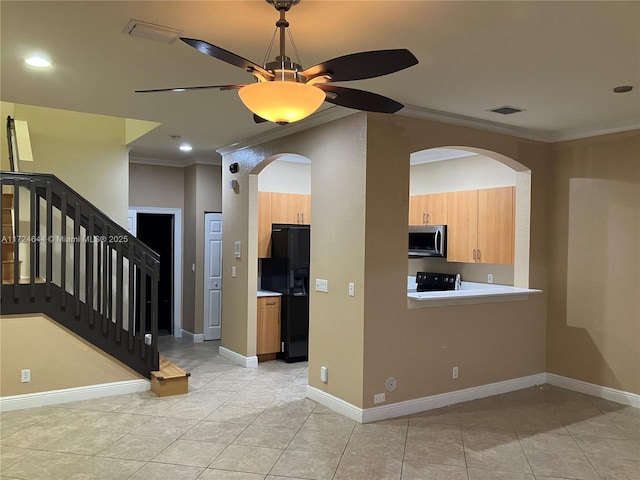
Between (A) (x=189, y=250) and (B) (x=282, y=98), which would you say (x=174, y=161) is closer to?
(A) (x=189, y=250)

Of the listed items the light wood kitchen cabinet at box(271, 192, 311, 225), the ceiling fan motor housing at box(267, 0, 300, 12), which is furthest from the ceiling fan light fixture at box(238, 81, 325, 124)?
the light wood kitchen cabinet at box(271, 192, 311, 225)

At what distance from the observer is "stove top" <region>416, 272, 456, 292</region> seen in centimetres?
678

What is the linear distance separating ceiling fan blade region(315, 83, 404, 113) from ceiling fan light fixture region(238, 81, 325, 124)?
165mm

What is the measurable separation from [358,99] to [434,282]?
192 inches

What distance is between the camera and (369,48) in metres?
2.98

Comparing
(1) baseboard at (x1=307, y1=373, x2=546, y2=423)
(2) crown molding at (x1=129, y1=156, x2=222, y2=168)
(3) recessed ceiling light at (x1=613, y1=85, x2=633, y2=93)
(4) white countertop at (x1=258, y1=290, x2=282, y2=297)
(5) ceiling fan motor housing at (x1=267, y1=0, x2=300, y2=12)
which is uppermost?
(3) recessed ceiling light at (x1=613, y1=85, x2=633, y2=93)

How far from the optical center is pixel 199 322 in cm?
756

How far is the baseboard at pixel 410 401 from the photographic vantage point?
14.0ft

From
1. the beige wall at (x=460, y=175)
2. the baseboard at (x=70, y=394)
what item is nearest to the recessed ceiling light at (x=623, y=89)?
the beige wall at (x=460, y=175)

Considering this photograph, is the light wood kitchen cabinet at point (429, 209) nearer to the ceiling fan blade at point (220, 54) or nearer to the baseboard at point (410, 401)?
the baseboard at point (410, 401)

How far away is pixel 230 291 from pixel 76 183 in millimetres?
2328

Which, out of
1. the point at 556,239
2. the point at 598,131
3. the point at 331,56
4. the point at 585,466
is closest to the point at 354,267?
the point at 331,56

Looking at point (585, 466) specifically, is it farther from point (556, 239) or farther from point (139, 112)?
point (139, 112)

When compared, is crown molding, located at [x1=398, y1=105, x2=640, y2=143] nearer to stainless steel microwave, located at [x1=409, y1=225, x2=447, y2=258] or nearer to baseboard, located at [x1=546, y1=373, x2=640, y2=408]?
stainless steel microwave, located at [x1=409, y1=225, x2=447, y2=258]
